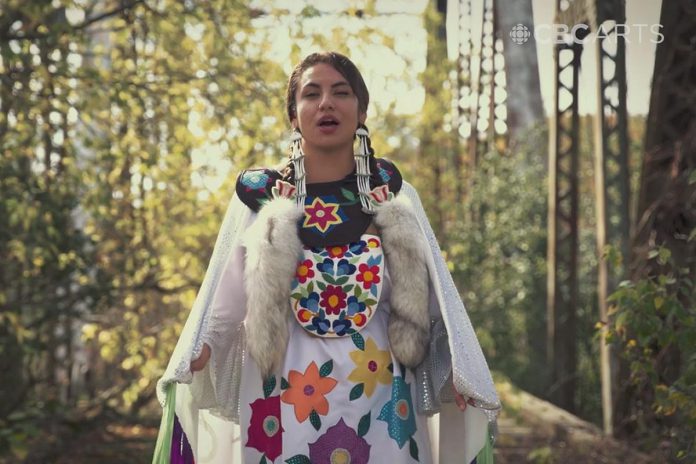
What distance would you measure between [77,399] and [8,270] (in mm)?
1124

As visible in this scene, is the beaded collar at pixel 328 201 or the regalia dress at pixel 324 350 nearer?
the regalia dress at pixel 324 350

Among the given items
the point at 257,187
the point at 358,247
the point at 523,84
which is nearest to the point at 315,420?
the point at 358,247

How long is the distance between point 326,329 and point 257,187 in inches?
Result: 23.4

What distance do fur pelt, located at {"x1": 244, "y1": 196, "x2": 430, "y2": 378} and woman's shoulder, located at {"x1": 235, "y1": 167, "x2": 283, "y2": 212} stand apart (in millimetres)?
105

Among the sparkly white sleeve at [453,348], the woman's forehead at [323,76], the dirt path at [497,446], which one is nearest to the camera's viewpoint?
the sparkly white sleeve at [453,348]

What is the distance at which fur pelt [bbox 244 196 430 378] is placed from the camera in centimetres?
370

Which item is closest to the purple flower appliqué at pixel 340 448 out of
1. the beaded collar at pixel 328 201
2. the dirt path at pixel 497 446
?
the beaded collar at pixel 328 201

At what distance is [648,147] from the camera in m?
7.03

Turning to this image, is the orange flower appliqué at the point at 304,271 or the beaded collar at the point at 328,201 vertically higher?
the beaded collar at the point at 328,201

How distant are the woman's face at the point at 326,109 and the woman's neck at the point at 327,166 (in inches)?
1.0

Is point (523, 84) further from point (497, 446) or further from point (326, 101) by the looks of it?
point (326, 101)

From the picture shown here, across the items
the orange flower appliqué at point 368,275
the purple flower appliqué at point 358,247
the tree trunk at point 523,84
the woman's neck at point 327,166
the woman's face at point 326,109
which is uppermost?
the tree trunk at point 523,84

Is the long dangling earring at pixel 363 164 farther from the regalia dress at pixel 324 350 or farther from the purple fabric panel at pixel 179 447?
the purple fabric panel at pixel 179 447

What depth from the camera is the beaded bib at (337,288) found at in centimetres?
373
